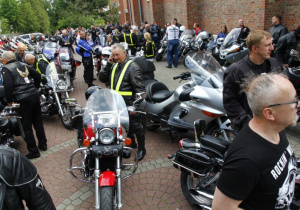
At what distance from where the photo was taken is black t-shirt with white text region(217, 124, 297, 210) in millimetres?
1371

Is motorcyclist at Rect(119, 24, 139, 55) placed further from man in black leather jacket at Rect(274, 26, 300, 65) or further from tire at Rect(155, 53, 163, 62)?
man in black leather jacket at Rect(274, 26, 300, 65)

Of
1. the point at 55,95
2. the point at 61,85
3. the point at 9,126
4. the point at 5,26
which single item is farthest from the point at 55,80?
the point at 5,26

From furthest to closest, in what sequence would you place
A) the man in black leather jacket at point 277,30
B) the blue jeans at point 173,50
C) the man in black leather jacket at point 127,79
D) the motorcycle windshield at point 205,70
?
the blue jeans at point 173,50 → the man in black leather jacket at point 277,30 → the man in black leather jacket at point 127,79 → the motorcycle windshield at point 205,70

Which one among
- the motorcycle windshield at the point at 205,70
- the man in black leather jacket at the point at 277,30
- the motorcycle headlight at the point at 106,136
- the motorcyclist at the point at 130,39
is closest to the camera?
the motorcycle headlight at the point at 106,136

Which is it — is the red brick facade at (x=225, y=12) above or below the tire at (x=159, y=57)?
above

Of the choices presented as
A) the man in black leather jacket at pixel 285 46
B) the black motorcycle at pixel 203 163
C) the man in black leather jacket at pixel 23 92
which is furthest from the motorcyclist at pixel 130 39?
Answer: the black motorcycle at pixel 203 163

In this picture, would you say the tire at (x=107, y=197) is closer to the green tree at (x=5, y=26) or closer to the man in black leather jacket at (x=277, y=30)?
the man in black leather jacket at (x=277, y=30)

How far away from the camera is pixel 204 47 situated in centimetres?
1120

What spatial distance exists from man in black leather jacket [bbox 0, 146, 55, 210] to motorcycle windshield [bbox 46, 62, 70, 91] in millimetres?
4534

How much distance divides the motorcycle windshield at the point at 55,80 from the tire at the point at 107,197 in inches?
150

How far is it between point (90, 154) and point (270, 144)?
213 centimetres

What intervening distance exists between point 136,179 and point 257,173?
2.73 meters

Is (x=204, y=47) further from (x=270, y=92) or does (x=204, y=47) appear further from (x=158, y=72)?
(x=270, y=92)

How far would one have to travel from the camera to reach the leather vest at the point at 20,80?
14.6ft
